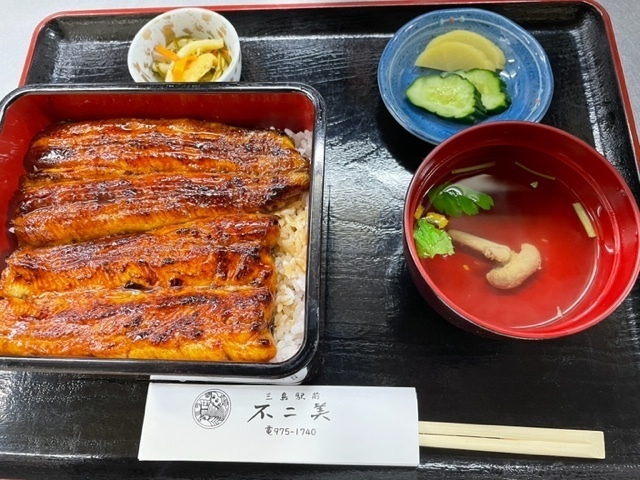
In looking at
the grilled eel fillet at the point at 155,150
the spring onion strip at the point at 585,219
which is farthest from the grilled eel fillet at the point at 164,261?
the spring onion strip at the point at 585,219

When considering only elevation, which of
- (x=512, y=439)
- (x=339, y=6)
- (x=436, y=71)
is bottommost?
(x=512, y=439)

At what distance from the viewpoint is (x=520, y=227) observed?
1560 millimetres

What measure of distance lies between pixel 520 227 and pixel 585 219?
0.19m

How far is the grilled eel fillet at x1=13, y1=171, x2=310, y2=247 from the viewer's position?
159 cm

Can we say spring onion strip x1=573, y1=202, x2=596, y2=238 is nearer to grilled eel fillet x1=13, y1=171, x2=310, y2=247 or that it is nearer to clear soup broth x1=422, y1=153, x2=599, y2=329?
clear soup broth x1=422, y1=153, x2=599, y2=329

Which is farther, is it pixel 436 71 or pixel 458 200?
pixel 436 71

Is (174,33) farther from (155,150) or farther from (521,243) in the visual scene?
(521,243)

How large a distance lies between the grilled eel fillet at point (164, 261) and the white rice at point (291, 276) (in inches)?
2.3

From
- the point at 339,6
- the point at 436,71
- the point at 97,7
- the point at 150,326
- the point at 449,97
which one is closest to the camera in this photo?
the point at 150,326

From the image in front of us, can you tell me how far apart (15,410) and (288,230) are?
3.18 feet

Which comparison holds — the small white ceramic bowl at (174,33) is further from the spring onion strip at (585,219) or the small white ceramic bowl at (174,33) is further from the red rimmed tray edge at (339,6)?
the spring onion strip at (585,219)

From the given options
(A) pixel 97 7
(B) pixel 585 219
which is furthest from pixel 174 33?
(B) pixel 585 219

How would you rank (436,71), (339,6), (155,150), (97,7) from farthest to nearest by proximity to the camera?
1. (97,7)
2. (339,6)
3. (436,71)
4. (155,150)

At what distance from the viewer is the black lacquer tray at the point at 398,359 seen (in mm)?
1434
